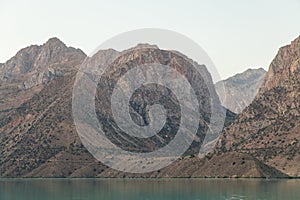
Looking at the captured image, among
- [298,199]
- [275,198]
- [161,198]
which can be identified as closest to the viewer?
[298,199]

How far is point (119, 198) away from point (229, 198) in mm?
33049

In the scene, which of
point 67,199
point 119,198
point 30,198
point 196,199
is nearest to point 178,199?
point 196,199

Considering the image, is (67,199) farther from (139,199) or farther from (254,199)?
(254,199)

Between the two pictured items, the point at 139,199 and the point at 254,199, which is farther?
the point at 139,199

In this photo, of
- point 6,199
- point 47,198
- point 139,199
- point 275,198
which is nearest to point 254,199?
point 275,198

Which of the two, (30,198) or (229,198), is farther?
(30,198)

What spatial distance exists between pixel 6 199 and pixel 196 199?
187 ft

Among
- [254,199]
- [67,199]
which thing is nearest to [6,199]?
[67,199]

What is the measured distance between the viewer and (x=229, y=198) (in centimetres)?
Answer: 14812

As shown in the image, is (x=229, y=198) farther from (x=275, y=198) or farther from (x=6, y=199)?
(x=6, y=199)

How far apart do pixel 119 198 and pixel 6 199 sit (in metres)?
33.7

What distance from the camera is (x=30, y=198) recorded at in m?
165

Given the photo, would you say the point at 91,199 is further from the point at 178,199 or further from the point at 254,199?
the point at 254,199

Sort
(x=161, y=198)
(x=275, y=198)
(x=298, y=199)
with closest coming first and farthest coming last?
(x=298, y=199), (x=275, y=198), (x=161, y=198)
